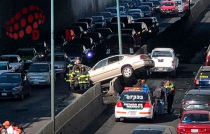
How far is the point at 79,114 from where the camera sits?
31609 mm

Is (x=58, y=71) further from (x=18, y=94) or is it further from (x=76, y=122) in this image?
→ (x=76, y=122)

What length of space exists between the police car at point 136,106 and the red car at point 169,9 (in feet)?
159

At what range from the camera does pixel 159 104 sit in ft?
113

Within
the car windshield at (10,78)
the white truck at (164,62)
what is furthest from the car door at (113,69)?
the white truck at (164,62)

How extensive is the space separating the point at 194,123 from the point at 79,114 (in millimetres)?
5208

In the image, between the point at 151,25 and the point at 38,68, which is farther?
the point at 151,25

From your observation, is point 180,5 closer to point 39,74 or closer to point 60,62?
point 60,62

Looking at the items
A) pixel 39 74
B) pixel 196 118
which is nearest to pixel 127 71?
pixel 39 74

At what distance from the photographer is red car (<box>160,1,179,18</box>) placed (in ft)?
265

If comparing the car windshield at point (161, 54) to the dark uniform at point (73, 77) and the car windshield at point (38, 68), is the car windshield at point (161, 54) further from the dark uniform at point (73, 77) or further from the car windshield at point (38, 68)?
the dark uniform at point (73, 77)

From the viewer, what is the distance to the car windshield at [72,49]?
53550 millimetres

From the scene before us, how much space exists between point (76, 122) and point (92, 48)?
24996 mm

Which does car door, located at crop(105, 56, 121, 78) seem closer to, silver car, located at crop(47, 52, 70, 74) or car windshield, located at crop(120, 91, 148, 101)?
silver car, located at crop(47, 52, 70, 74)

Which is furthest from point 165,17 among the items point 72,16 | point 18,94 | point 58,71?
point 18,94
